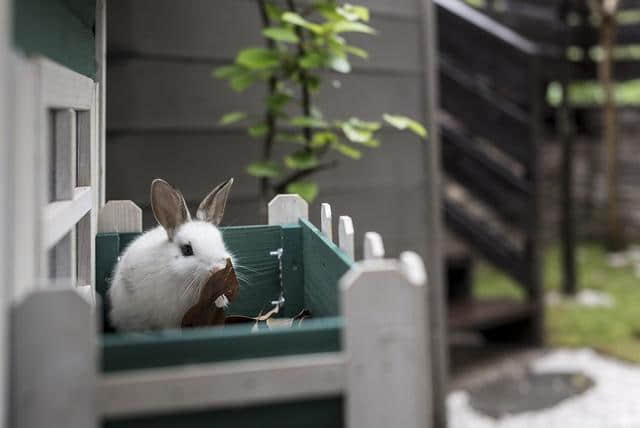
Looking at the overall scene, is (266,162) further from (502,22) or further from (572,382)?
(502,22)

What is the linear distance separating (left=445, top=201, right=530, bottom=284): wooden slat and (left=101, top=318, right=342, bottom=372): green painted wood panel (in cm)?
176

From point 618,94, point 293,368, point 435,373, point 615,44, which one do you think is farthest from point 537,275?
point 293,368

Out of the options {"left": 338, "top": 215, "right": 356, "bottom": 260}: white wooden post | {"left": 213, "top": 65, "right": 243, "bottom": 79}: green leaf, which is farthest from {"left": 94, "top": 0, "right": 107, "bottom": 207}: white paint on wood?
{"left": 213, "top": 65, "right": 243, "bottom": 79}: green leaf

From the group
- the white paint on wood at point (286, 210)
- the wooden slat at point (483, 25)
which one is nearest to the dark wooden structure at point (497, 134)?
the wooden slat at point (483, 25)

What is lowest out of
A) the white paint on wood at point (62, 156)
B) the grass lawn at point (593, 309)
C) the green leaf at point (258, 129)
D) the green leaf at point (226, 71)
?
the grass lawn at point (593, 309)

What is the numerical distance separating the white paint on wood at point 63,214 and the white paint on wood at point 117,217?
0.17 ft

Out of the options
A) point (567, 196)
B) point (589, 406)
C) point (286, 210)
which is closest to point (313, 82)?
point (286, 210)

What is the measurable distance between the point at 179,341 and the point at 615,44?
8.33 ft

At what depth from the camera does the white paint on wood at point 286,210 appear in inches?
24.8

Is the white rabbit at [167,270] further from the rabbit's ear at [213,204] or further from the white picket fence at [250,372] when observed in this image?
the white picket fence at [250,372]

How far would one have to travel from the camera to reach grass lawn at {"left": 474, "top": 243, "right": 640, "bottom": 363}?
1.99 m

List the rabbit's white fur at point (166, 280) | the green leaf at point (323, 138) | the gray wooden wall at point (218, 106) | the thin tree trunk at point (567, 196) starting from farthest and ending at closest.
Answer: the thin tree trunk at point (567, 196), the green leaf at point (323, 138), the gray wooden wall at point (218, 106), the rabbit's white fur at point (166, 280)

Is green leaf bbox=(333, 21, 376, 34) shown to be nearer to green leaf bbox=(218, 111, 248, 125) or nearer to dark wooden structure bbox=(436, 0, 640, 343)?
green leaf bbox=(218, 111, 248, 125)

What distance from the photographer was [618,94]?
113 inches
